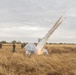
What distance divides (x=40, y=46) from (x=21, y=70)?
17248 millimetres

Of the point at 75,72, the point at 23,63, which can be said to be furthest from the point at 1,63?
the point at 75,72

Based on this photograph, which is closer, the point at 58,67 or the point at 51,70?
the point at 51,70

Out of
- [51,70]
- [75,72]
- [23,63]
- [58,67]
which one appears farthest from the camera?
[23,63]

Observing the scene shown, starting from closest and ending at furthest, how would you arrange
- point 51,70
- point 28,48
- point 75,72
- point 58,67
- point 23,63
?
point 75,72 → point 51,70 → point 58,67 → point 23,63 → point 28,48

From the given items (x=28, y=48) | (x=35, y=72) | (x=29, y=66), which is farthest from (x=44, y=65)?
(x=28, y=48)

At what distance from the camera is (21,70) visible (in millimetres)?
14438

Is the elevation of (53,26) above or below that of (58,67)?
above

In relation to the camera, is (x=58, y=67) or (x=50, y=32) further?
(x=50, y=32)

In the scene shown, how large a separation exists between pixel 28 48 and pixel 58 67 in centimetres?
1512

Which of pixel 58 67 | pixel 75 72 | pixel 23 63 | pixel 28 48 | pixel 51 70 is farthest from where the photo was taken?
pixel 28 48

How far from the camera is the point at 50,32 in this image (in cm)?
3156

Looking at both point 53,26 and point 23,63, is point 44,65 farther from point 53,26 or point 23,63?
point 53,26

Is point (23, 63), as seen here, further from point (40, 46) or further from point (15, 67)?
point (40, 46)

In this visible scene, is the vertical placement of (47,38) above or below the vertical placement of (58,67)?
above
